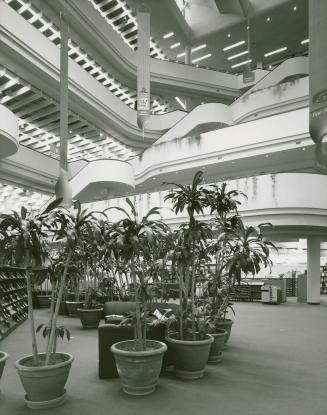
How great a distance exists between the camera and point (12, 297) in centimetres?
859

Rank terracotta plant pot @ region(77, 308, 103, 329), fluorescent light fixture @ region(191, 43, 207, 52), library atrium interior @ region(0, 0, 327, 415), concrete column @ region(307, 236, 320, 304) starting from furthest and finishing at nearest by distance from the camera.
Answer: fluorescent light fixture @ region(191, 43, 207, 52) → concrete column @ region(307, 236, 320, 304) → terracotta plant pot @ region(77, 308, 103, 329) → library atrium interior @ region(0, 0, 327, 415)

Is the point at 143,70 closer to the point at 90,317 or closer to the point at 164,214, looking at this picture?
the point at 164,214

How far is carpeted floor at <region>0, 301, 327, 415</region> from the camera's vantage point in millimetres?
3895

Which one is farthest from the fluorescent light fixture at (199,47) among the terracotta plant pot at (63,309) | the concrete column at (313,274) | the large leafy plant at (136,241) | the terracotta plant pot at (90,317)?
the large leafy plant at (136,241)

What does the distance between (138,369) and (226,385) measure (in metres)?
1.17

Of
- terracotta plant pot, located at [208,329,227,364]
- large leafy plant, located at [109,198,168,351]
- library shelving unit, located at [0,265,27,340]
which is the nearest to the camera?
large leafy plant, located at [109,198,168,351]

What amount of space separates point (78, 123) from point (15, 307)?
1334cm

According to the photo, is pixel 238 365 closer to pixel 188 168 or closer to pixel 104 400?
pixel 104 400

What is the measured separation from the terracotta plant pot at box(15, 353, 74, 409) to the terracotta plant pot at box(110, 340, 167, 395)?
24.6 inches

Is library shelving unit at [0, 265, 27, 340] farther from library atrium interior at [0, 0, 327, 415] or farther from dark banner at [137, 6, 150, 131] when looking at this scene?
dark banner at [137, 6, 150, 131]

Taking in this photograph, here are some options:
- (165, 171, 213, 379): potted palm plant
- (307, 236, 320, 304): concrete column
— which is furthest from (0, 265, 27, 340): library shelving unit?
(307, 236, 320, 304): concrete column

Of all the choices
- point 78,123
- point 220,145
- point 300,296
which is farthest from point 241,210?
point 78,123

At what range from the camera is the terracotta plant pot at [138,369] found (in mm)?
4180

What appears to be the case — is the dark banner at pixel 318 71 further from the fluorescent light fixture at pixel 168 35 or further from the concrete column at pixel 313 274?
the fluorescent light fixture at pixel 168 35
